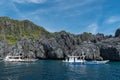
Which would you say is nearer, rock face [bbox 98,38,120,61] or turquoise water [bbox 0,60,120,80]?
turquoise water [bbox 0,60,120,80]

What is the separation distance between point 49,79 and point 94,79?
1555cm

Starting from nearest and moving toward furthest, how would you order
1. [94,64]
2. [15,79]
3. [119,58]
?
[15,79] → [94,64] → [119,58]

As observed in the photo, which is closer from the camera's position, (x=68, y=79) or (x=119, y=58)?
(x=68, y=79)

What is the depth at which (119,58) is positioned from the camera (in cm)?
17925

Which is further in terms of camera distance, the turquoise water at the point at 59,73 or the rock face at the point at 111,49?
the rock face at the point at 111,49

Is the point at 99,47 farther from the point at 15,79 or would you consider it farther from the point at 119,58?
the point at 15,79

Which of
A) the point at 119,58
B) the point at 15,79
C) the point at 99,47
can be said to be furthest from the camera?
the point at 99,47

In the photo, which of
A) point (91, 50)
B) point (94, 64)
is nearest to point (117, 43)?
point (91, 50)

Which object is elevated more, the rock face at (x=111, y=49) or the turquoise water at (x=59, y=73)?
the rock face at (x=111, y=49)

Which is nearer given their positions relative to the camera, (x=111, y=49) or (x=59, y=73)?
(x=59, y=73)

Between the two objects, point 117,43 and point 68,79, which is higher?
point 117,43

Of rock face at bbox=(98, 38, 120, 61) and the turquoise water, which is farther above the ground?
rock face at bbox=(98, 38, 120, 61)

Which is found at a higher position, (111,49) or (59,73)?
(111,49)

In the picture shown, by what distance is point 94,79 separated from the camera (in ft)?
251
